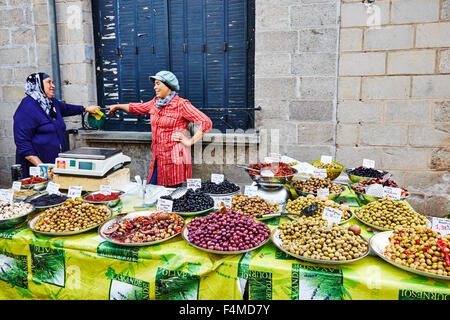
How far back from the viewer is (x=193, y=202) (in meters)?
2.45

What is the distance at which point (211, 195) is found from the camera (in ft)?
8.85

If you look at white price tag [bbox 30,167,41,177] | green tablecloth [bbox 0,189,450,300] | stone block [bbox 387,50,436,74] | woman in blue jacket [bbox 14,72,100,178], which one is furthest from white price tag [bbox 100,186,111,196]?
stone block [bbox 387,50,436,74]

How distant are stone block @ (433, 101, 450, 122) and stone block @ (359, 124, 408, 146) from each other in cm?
35

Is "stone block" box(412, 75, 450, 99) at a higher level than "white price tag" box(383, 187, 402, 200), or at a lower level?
higher

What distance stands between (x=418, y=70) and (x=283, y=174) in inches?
94.1

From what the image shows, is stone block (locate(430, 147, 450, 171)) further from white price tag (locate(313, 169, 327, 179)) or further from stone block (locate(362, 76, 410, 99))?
white price tag (locate(313, 169, 327, 179))

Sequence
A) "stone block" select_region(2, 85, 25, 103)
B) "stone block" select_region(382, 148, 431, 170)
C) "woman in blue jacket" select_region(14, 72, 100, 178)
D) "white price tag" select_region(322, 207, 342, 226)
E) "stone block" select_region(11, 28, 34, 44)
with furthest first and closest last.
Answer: "stone block" select_region(2, 85, 25, 103) → "stone block" select_region(11, 28, 34, 44) → "stone block" select_region(382, 148, 431, 170) → "woman in blue jacket" select_region(14, 72, 100, 178) → "white price tag" select_region(322, 207, 342, 226)

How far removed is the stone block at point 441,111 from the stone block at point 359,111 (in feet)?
1.99

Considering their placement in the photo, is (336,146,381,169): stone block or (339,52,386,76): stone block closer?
(339,52,386,76): stone block

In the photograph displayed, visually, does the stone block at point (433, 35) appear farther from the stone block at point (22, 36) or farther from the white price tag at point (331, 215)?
the stone block at point (22, 36)

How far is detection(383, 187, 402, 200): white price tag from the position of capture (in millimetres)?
2438

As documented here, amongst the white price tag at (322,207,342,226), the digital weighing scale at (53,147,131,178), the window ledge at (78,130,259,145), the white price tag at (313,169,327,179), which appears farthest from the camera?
the window ledge at (78,130,259,145)

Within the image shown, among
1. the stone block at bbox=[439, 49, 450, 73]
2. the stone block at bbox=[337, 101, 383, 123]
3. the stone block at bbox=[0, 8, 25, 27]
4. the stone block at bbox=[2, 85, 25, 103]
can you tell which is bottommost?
the stone block at bbox=[337, 101, 383, 123]
